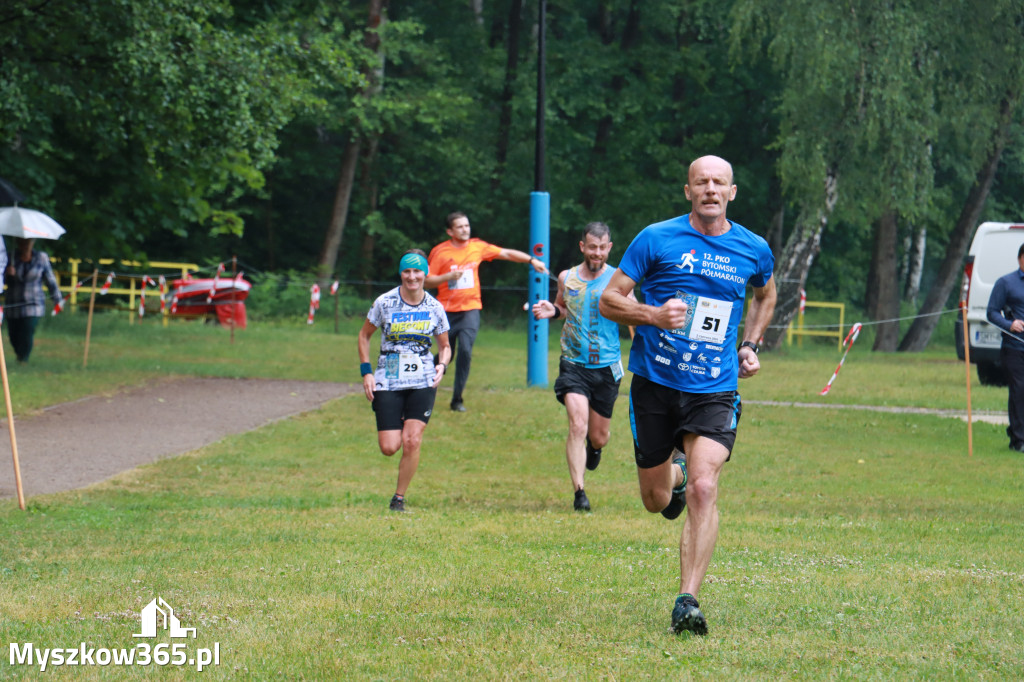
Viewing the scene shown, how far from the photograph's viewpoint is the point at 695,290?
233 inches

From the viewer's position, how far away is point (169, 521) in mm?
8812

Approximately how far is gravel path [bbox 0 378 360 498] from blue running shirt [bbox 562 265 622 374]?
4267 mm

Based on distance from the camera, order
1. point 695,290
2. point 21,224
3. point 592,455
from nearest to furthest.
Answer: point 695,290 < point 592,455 < point 21,224

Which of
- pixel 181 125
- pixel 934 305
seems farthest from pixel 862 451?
pixel 934 305

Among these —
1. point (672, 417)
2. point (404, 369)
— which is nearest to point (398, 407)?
point (404, 369)

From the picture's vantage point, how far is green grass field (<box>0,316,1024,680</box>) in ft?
16.6

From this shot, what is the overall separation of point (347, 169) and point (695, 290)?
1313 inches

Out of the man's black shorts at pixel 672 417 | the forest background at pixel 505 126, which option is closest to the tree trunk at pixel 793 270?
the forest background at pixel 505 126

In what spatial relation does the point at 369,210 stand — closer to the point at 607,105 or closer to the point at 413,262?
the point at 607,105

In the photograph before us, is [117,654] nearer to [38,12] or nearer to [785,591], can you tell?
[785,591]

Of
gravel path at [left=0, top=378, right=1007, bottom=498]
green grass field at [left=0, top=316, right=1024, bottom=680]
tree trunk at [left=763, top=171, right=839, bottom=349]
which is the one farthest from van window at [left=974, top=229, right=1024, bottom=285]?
tree trunk at [left=763, top=171, right=839, bottom=349]

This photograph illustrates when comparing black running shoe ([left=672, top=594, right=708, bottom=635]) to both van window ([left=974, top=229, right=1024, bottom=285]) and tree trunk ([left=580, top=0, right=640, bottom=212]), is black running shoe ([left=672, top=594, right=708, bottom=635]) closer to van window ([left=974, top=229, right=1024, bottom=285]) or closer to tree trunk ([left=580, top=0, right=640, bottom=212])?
van window ([left=974, top=229, right=1024, bottom=285])

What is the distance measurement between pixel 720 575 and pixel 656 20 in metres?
35.7

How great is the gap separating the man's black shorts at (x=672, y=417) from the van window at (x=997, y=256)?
16351 mm
